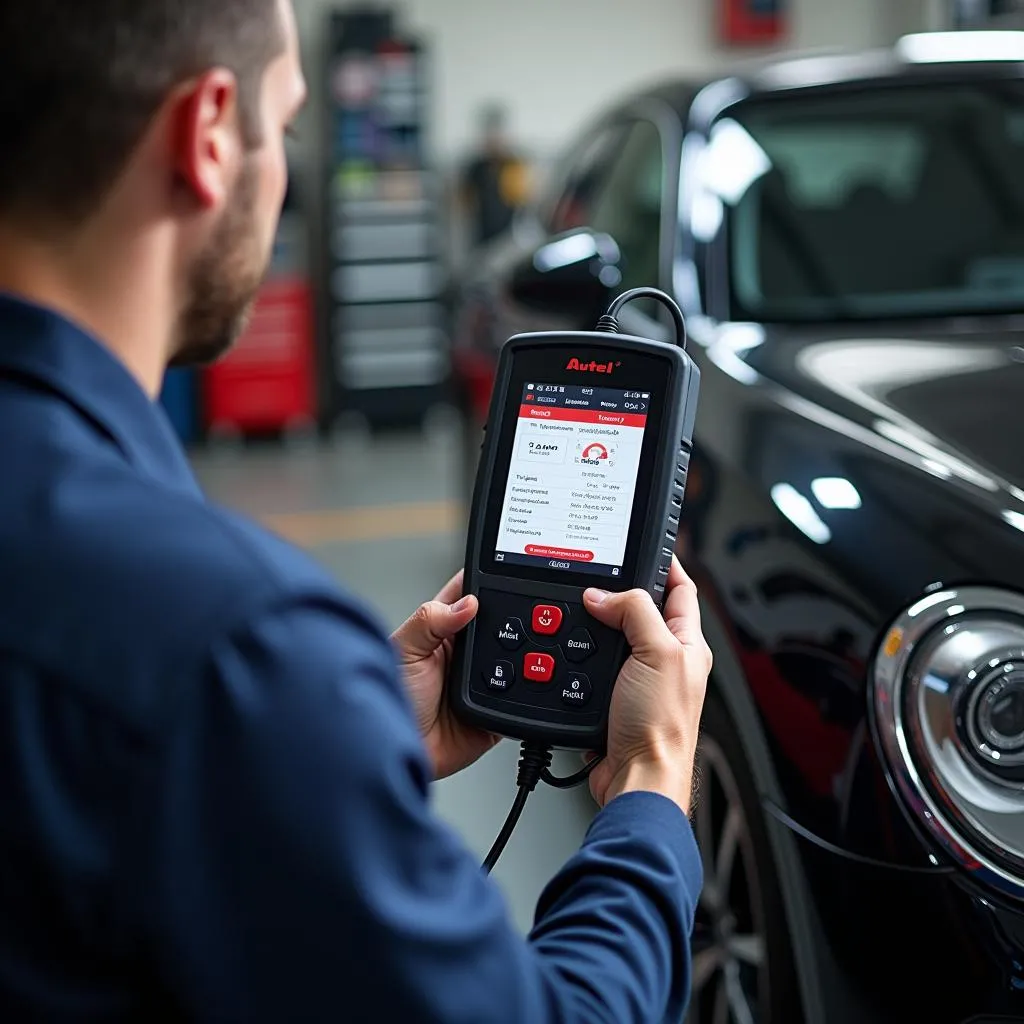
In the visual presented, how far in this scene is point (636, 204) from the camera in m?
2.64

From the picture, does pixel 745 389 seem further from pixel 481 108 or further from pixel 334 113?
pixel 481 108

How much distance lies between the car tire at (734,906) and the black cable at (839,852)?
0.12 ft

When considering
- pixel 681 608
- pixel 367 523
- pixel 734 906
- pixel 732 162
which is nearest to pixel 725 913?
pixel 734 906

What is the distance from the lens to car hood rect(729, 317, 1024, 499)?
1469 millimetres

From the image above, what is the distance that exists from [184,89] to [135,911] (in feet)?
1.26

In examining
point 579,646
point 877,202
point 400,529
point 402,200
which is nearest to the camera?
point 579,646

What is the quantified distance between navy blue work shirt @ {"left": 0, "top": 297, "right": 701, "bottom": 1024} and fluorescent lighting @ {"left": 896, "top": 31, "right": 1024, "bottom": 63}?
7.16 feet

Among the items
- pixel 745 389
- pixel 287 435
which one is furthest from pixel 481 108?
pixel 745 389

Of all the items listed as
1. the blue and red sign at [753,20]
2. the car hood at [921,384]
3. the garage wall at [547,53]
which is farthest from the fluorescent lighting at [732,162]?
the blue and red sign at [753,20]

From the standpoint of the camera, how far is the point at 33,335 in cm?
70

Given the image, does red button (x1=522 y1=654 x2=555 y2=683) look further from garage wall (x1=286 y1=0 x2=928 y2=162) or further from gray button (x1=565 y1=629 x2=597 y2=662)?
garage wall (x1=286 y1=0 x2=928 y2=162)

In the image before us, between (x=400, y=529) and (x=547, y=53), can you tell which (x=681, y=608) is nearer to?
(x=400, y=529)

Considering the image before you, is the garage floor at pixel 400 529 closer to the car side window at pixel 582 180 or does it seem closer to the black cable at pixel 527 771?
the car side window at pixel 582 180

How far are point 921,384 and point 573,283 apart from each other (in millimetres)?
709
